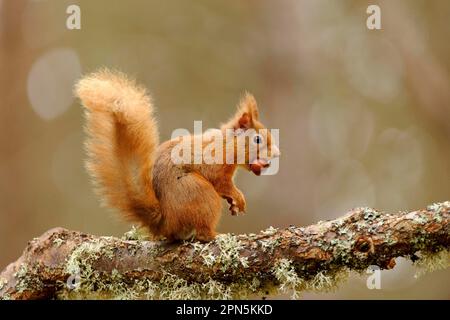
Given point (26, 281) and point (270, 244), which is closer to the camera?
point (270, 244)

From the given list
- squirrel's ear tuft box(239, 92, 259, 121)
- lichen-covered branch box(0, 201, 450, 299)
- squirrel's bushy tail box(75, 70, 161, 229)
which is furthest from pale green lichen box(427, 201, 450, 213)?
squirrel's bushy tail box(75, 70, 161, 229)

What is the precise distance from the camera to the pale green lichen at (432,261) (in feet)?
6.70

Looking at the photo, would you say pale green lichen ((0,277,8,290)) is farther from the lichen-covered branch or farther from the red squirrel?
the red squirrel

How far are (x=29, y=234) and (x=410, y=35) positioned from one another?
4501 mm

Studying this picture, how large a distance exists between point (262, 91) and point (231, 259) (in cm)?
407

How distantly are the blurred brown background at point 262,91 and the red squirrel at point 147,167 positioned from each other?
7.87ft

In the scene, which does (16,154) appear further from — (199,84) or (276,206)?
(276,206)

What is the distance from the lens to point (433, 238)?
201 centimetres

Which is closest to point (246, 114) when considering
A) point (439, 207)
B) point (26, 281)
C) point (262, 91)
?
point (439, 207)

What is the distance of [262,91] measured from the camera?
611 cm

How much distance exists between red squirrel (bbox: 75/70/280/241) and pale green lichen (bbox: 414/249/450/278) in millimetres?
829

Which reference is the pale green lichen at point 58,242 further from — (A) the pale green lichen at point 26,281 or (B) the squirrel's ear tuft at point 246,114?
(B) the squirrel's ear tuft at point 246,114

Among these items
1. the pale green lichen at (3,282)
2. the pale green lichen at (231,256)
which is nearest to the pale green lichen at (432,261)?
the pale green lichen at (231,256)

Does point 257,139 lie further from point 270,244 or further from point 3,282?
point 3,282
